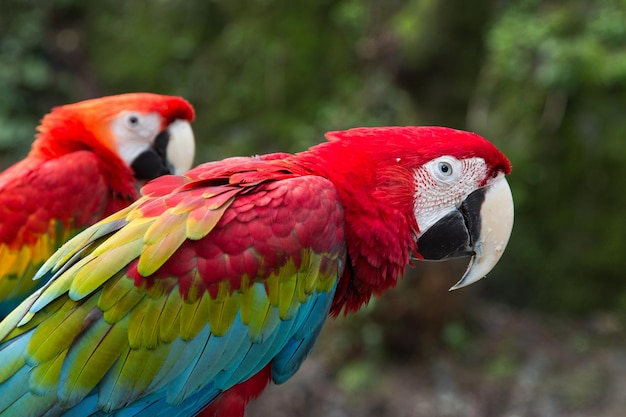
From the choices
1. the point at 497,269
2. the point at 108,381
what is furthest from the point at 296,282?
the point at 497,269

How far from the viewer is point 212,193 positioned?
5.22ft

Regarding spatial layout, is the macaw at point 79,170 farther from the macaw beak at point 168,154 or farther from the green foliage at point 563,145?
the green foliage at point 563,145

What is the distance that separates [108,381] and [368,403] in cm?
273

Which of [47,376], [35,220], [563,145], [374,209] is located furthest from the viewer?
[563,145]

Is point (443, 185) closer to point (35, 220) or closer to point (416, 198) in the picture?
point (416, 198)

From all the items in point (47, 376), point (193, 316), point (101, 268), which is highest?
point (101, 268)

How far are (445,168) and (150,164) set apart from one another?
4.29 ft

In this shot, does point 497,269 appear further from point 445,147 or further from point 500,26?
point 445,147

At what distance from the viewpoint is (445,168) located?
1.67 m

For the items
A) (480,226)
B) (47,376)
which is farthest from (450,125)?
(47,376)

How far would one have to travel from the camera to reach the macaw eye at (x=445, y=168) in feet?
5.47

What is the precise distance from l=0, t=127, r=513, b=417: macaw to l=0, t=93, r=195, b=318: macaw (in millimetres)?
529

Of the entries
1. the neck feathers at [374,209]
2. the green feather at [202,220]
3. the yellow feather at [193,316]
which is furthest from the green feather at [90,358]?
the neck feathers at [374,209]

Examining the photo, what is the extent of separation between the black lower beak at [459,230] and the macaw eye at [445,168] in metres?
0.10
